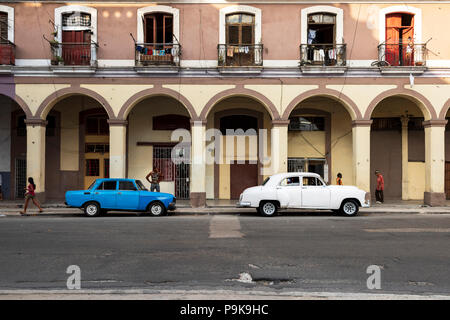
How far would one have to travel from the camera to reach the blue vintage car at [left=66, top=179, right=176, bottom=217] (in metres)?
14.0

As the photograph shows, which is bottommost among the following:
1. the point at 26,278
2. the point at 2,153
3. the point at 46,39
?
the point at 26,278

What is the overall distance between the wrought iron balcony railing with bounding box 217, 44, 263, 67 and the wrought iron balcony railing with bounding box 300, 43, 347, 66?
1.89m

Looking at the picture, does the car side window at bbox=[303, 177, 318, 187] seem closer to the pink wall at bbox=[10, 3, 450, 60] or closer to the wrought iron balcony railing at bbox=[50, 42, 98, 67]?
the pink wall at bbox=[10, 3, 450, 60]

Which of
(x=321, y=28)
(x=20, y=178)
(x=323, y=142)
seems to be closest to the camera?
(x=321, y=28)

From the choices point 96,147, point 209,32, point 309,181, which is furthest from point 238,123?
point 96,147

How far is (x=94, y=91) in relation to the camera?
17.1 metres

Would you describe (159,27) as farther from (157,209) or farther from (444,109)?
(444,109)

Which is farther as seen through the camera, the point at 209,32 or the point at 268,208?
the point at 209,32

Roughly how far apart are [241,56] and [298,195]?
6.90 metres

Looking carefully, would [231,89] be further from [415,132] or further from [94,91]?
[415,132]

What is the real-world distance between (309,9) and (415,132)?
8.27 m

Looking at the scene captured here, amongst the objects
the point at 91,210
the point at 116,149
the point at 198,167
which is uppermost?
the point at 116,149

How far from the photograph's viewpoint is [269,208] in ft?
46.2
